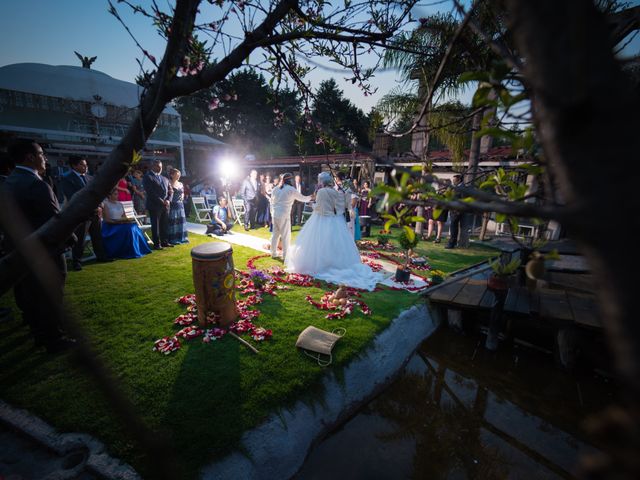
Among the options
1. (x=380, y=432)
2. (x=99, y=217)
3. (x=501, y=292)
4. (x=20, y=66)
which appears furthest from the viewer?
(x=20, y=66)

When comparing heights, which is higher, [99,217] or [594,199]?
[594,199]

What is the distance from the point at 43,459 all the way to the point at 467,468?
444 cm

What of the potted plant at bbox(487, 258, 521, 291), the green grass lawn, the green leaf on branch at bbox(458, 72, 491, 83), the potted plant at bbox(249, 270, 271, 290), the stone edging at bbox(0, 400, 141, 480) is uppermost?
the green leaf on branch at bbox(458, 72, 491, 83)

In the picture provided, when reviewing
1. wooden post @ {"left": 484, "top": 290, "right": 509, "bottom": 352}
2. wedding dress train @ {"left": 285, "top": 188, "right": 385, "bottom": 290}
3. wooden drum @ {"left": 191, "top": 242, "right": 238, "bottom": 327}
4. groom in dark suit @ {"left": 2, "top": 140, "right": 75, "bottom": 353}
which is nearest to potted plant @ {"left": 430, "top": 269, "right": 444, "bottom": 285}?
wedding dress train @ {"left": 285, "top": 188, "right": 385, "bottom": 290}

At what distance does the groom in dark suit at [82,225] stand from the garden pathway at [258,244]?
3816 millimetres

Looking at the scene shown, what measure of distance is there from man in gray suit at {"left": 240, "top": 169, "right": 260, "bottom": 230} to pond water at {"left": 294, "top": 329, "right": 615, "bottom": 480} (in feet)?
32.2

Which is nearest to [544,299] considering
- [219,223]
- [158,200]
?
[158,200]

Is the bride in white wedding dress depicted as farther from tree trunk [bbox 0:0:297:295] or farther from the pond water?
tree trunk [bbox 0:0:297:295]

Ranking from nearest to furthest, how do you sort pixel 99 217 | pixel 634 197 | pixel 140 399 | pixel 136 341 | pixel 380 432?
pixel 634 197
pixel 140 399
pixel 380 432
pixel 136 341
pixel 99 217

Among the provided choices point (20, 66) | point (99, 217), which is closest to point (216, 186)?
point (20, 66)

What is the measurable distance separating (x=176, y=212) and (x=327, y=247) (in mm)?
5419

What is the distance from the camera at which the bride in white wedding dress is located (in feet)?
23.8

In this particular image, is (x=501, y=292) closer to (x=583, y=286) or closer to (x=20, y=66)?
(x=583, y=286)

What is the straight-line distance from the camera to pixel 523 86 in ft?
4.01
